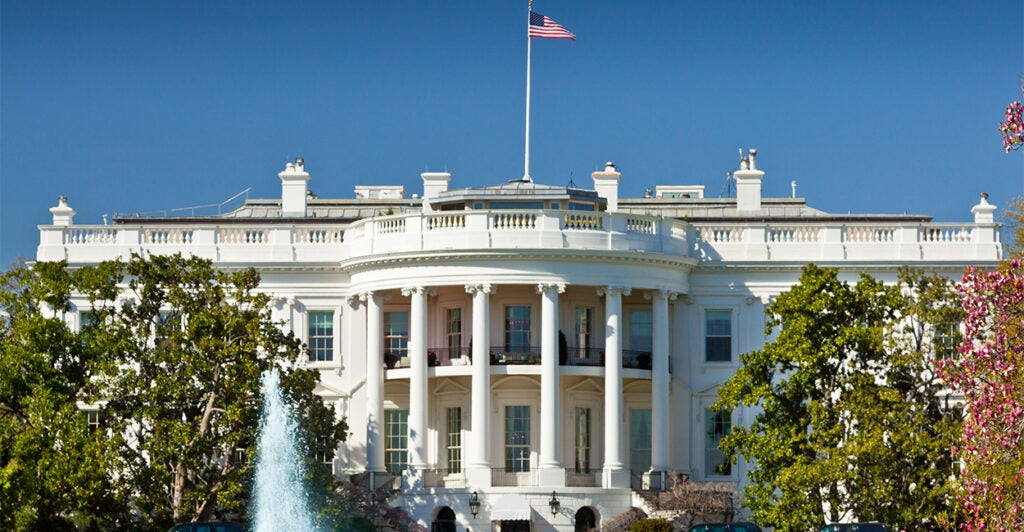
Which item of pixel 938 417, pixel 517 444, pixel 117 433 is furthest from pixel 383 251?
pixel 938 417

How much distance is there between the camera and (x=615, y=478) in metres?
58.3

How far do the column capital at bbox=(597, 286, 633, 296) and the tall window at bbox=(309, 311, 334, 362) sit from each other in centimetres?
873

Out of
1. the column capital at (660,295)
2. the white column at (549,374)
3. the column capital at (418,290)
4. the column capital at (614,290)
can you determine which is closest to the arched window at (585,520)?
the white column at (549,374)

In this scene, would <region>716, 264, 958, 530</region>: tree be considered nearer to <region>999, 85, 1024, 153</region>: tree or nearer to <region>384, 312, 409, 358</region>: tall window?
<region>384, 312, 409, 358</region>: tall window

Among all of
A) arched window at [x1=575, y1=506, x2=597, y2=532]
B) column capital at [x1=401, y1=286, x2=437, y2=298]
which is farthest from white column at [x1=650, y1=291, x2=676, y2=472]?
column capital at [x1=401, y1=286, x2=437, y2=298]

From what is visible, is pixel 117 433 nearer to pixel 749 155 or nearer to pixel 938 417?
pixel 938 417

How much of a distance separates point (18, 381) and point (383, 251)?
12.9m

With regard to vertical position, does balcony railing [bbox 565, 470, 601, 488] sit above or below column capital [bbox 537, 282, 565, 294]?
below

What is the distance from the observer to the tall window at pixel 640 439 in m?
61.5

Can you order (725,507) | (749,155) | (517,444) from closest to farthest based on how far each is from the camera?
(725,507) < (517,444) < (749,155)

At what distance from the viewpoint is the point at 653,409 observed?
59.8m

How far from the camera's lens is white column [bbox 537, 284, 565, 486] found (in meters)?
58.0

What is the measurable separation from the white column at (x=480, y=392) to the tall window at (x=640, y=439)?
5512mm

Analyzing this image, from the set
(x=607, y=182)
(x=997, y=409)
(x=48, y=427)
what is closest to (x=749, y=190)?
(x=607, y=182)
